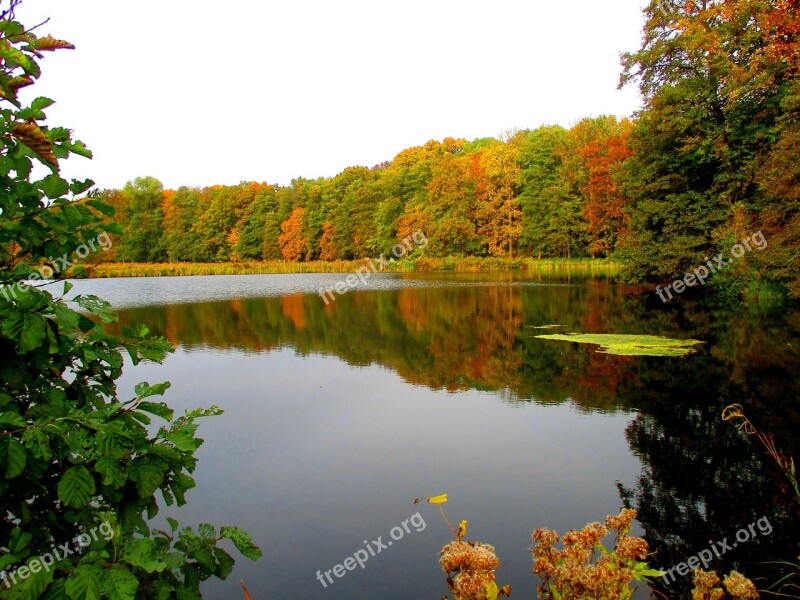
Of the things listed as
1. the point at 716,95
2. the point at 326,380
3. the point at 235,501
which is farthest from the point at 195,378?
the point at 716,95

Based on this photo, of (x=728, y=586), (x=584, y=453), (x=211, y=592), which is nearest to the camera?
(x=728, y=586)

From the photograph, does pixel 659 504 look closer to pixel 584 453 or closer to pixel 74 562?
pixel 584 453

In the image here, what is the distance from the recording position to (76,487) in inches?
61.4

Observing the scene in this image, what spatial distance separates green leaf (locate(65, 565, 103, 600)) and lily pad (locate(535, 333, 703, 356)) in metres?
9.90

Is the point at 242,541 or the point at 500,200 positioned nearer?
the point at 242,541

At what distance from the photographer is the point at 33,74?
5.60 feet

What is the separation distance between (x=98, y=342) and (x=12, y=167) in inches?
22.1
